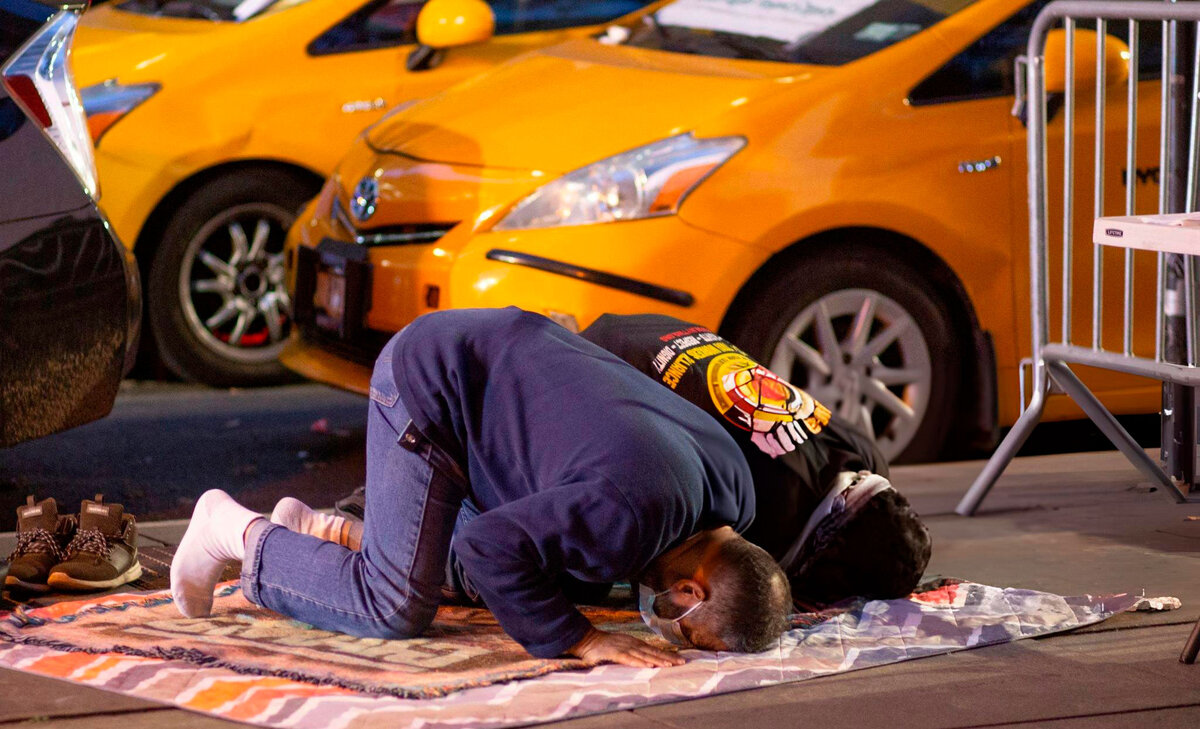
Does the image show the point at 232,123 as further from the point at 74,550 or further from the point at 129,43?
the point at 74,550

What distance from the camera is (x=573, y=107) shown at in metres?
5.66

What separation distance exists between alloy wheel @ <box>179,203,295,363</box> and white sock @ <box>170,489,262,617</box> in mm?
3267

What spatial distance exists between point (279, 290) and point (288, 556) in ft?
11.6

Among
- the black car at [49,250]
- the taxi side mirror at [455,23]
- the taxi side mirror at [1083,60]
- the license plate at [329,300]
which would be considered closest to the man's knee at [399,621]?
the black car at [49,250]

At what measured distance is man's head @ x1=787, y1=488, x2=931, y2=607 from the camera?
4.24 m

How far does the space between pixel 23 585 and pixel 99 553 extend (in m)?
0.20

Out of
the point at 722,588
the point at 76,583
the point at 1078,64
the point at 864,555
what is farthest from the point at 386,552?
the point at 1078,64

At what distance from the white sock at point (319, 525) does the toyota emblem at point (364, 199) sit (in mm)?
1683

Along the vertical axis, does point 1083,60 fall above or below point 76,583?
above

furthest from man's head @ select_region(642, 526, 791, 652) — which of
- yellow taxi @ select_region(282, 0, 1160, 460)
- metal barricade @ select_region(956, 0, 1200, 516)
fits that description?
yellow taxi @ select_region(282, 0, 1160, 460)

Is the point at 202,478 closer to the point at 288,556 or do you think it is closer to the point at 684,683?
the point at 288,556

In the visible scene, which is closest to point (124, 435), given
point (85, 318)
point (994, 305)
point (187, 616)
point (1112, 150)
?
point (85, 318)

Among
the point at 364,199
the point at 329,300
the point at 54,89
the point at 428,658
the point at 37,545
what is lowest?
the point at 428,658

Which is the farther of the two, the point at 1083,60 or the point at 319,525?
the point at 1083,60
